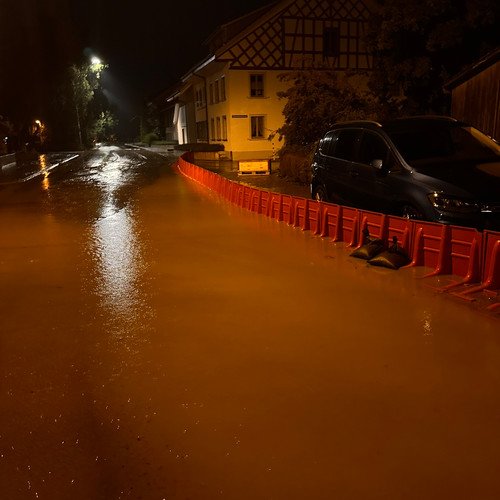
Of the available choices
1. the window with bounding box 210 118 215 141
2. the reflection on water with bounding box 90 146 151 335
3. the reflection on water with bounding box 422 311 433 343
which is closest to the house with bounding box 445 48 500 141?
the reflection on water with bounding box 90 146 151 335

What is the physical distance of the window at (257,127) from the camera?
119ft

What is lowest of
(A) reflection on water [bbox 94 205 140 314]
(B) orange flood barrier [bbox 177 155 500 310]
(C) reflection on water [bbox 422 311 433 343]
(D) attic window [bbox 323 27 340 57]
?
(A) reflection on water [bbox 94 205 140 314]

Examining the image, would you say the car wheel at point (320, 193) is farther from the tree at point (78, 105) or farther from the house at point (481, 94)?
the tree at point (78, 105)

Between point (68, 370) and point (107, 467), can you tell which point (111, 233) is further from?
point (107, 467)

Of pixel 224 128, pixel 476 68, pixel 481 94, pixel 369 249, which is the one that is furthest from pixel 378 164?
pixel 224 128

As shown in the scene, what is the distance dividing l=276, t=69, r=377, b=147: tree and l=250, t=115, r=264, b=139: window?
45.1ft

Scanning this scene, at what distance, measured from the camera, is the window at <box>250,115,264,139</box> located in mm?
36172

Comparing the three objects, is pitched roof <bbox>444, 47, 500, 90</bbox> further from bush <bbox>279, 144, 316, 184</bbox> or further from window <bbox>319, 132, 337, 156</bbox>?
bush <bbox>279, 144, 316, 184</bbox>

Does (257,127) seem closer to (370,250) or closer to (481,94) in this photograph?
(481,94)

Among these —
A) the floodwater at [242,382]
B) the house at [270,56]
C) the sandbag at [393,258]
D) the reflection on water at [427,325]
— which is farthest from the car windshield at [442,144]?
the house at [270,56]

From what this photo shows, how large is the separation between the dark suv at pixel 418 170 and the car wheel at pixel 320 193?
0.34m

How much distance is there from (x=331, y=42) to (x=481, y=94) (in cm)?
2393

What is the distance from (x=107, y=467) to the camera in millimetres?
3357

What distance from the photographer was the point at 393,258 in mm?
7773
